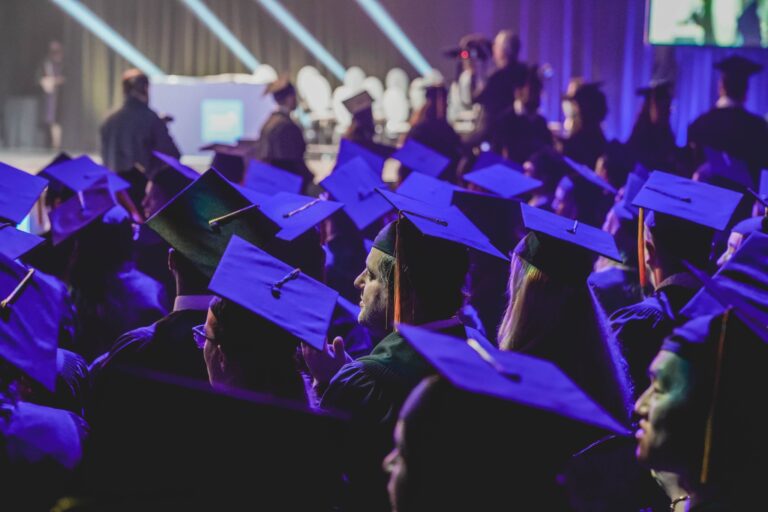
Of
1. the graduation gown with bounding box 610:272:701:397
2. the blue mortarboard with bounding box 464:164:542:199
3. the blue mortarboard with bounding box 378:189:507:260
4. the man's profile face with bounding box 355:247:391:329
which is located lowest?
the graduation gown with bounding box 610:272:701:397

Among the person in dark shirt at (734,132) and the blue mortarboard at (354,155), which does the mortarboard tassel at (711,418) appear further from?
the person in dark shirt at (734,132)

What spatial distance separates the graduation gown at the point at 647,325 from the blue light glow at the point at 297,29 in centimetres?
1388

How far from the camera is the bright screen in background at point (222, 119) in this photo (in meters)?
12.4

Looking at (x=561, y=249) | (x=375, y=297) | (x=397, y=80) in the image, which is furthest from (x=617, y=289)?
(x=397, y=80)

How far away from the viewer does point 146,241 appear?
4.18m

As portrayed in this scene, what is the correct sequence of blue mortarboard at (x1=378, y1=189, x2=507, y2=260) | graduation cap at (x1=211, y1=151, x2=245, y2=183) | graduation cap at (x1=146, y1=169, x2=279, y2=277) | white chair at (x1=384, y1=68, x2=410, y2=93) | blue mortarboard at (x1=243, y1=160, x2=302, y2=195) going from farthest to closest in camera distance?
white chair at (x1=384, y1=68, x2=410, y2=93) < graduation cap at (x1=211, y1=151, x2=245, y2=183) < blue mortarboard at (x1=243, y1=160, x2=302, y2=195) < graduation cap at (x1=146, y1=169, x2=279, y2=277) < blue mortarboard at (x1=378, y1=189, x2=507, y2=260)

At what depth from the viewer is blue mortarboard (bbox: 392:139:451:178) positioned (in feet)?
17.5

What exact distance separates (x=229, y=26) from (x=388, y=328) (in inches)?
581

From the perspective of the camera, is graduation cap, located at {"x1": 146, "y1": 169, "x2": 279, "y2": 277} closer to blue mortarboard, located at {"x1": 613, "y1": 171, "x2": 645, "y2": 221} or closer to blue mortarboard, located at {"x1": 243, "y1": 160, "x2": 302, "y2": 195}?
blue mortarboard, located at {"x1": 243, "y1": 160, "x2": 302, "y2": 195}

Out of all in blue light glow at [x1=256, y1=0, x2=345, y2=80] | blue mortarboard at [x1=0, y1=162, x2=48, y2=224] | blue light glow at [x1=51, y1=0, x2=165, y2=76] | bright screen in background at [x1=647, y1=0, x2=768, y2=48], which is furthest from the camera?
blue light glow at [x1=51, y1=0, x2=165, y2=76]

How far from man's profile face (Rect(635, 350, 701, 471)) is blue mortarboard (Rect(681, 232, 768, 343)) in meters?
0.26

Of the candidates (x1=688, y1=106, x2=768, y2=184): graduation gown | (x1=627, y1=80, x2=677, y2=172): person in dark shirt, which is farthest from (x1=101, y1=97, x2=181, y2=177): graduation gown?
(x1=688, y1=106, x2=768, y2=184): graduation gown

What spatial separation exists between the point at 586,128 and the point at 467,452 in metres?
6.32

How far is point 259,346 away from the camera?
6.64ft
